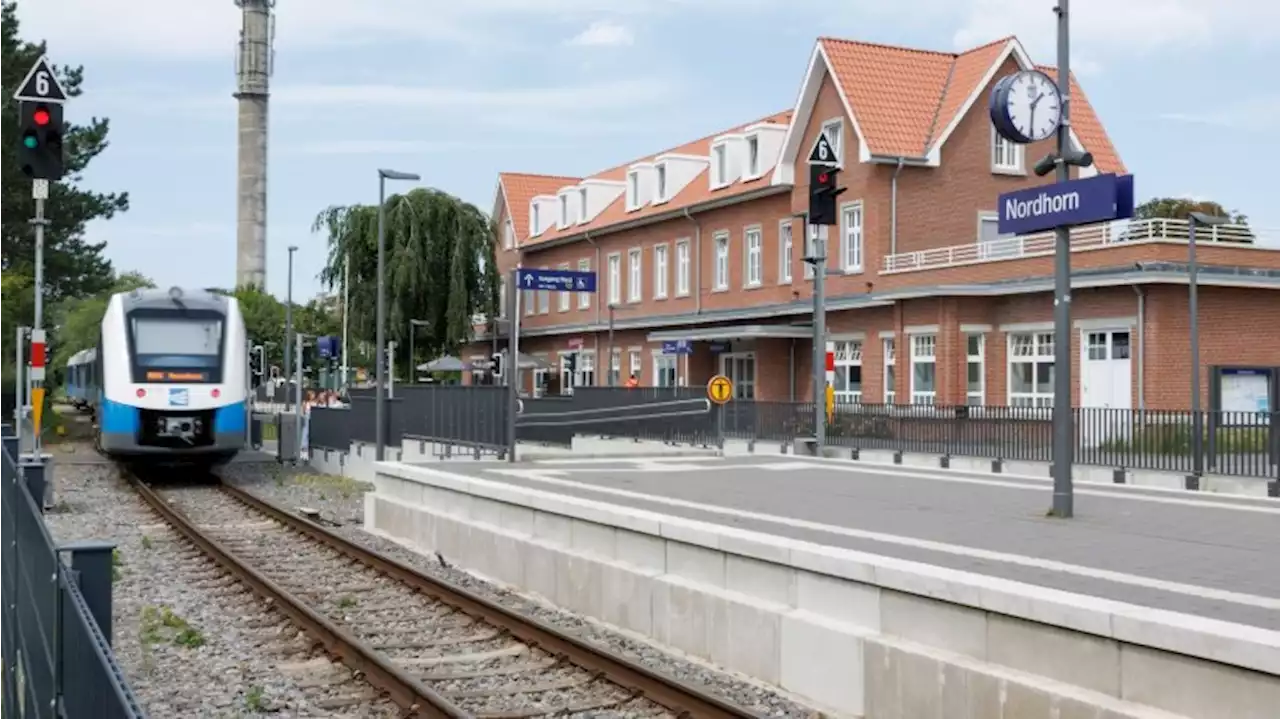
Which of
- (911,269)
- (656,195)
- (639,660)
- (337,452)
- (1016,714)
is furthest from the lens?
(656,195)

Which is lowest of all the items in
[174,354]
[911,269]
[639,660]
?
[639,660]

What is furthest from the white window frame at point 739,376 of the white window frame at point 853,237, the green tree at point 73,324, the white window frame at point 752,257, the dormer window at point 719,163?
the green tree at point 73,324

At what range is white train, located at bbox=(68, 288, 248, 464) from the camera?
24984 mm

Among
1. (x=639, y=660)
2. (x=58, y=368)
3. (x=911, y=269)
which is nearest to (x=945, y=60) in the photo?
(x=911, y=269)

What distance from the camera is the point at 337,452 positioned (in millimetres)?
31469

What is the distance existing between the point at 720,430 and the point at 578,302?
32.8 m

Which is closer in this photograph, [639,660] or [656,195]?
[639,660]

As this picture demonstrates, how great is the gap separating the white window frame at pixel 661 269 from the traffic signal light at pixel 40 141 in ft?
125

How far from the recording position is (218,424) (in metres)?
25.7

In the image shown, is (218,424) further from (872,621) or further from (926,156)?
(926,156)

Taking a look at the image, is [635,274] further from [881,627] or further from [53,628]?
[53,628]

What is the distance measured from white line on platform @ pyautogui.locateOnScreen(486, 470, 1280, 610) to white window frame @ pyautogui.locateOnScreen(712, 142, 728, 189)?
3422 cm

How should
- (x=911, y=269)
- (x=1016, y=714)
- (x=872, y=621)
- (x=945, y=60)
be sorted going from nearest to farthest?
(x=1016, y=714)
(x=872, y=621)
(x=911, y=269)
(x=945, y=60)

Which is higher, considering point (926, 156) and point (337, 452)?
point (926, 156)
